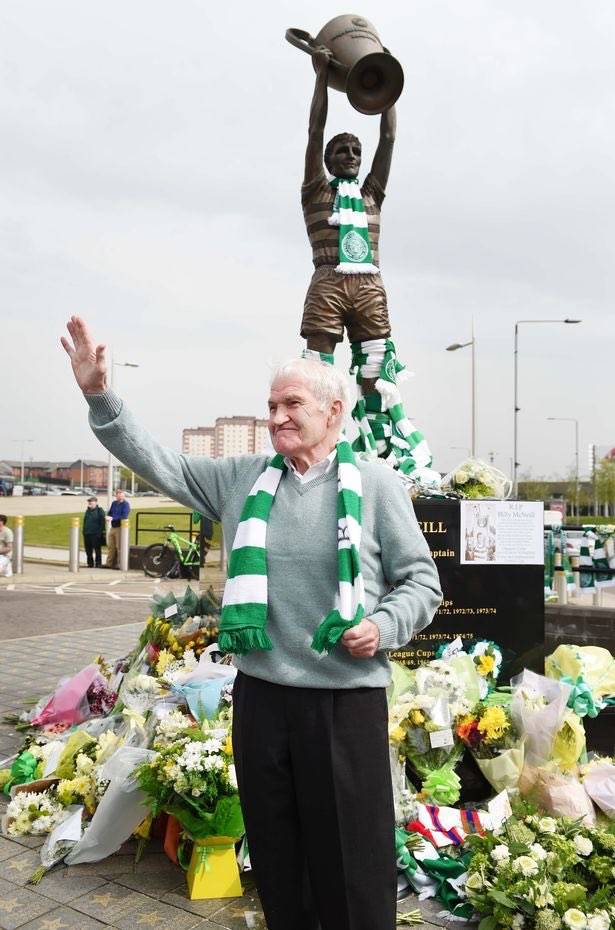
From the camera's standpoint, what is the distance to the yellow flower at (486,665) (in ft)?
14.5

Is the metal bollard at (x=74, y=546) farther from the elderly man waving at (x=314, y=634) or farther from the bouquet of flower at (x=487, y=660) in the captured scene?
the elderly man waving at (x=314, y=634)

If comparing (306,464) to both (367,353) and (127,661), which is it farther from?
(367,353)

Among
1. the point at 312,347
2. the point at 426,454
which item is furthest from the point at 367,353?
the point at 426,454

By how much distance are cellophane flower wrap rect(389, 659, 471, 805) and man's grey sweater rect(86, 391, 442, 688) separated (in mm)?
1702

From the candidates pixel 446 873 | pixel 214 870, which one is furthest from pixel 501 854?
pixel 214 870

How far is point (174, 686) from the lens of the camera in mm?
3885

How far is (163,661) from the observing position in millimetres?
4344

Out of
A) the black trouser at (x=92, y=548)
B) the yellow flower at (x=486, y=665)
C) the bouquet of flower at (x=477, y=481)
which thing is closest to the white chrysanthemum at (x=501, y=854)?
the yellow flower at (x=486, y=665)

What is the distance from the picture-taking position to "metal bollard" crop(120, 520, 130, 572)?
1763 centimetres

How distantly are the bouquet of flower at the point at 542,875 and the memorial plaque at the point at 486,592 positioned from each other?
1520mm

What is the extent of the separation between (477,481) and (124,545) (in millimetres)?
13545

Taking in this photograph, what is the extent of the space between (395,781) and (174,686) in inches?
44.9

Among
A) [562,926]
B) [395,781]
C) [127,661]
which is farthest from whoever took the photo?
[127,661]

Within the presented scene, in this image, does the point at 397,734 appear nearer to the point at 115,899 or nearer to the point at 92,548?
the point at 115,899
